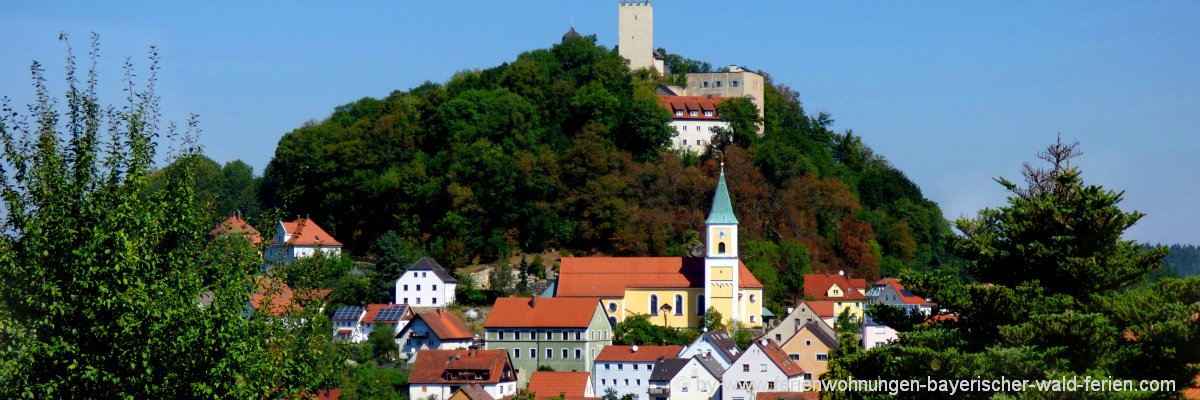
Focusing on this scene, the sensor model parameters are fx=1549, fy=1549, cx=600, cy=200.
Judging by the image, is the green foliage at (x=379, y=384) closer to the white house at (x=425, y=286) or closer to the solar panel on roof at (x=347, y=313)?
the solar panel on roof at (x=347, y=313)

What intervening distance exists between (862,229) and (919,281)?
2311 inches

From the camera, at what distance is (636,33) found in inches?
3391

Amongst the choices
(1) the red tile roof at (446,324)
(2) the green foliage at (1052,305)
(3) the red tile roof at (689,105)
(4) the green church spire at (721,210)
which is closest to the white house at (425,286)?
A: (1) the red tile roof at (446,324)

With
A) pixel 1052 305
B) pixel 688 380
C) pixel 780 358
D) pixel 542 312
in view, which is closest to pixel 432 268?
pixel 542 312

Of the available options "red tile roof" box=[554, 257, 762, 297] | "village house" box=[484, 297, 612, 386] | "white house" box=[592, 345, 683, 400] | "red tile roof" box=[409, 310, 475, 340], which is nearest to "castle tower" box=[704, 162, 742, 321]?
"red tile roof" box=[554, 257, 762, 297]

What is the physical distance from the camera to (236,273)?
1334 cm

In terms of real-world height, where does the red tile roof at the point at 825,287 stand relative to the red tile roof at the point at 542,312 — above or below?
above

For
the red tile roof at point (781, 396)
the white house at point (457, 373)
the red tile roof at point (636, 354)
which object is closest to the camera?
the red tile roof at point (781, 396)

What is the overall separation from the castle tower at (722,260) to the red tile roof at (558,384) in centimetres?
1191

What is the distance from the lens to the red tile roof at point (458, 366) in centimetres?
5431

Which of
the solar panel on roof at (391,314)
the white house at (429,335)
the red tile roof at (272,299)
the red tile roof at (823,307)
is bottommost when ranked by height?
the red tile roof at (272,299)

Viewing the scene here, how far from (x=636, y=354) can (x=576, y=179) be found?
16.9 meters

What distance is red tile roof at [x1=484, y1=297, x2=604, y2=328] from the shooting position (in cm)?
6178

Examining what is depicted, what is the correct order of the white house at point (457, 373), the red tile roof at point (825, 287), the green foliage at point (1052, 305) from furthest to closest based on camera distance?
1. the red tile roof at point (825, 287)
2. the white house at point (457, 373)
3. the green foliage at point (1052, 305)
